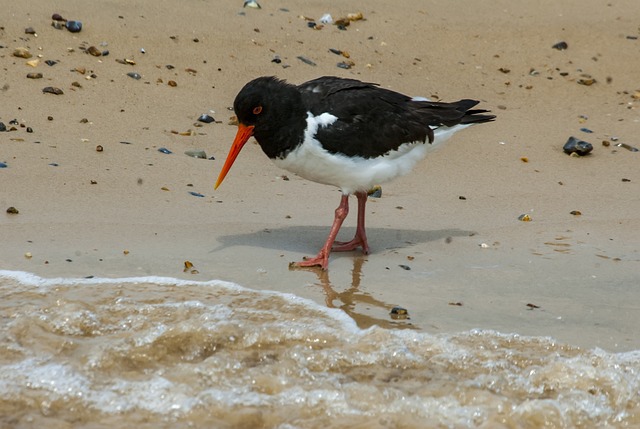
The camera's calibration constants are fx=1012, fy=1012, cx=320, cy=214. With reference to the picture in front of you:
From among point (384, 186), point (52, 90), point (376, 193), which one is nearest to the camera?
point (376, 193)

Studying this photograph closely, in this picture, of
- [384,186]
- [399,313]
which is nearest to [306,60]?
[384,186]

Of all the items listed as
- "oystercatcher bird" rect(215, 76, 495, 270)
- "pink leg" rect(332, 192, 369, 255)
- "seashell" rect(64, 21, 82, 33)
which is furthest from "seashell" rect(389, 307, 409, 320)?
"seashell" rect(64, 21, 82, 33)

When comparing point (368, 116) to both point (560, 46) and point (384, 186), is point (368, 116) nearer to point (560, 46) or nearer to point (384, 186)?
point (384, 186)

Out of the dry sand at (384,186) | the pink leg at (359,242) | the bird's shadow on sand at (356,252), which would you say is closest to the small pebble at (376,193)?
the dry sand at (384,186)

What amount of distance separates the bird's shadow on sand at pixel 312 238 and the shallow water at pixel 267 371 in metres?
1.01

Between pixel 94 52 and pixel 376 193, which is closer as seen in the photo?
pixel 376 193

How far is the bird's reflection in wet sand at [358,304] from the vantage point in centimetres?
511

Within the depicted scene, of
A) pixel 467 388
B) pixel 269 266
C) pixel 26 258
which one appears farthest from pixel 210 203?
pixel 467 388

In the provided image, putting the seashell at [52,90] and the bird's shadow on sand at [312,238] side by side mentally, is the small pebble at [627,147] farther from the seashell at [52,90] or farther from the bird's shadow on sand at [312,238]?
the seashell at [52,90]

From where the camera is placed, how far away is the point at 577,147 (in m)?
8.17

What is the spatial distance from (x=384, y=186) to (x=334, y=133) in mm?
1597

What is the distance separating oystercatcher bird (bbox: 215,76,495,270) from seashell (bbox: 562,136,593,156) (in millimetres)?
2066

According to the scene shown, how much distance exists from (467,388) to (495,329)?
71cm

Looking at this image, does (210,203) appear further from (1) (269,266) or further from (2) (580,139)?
(2) (580,139)
